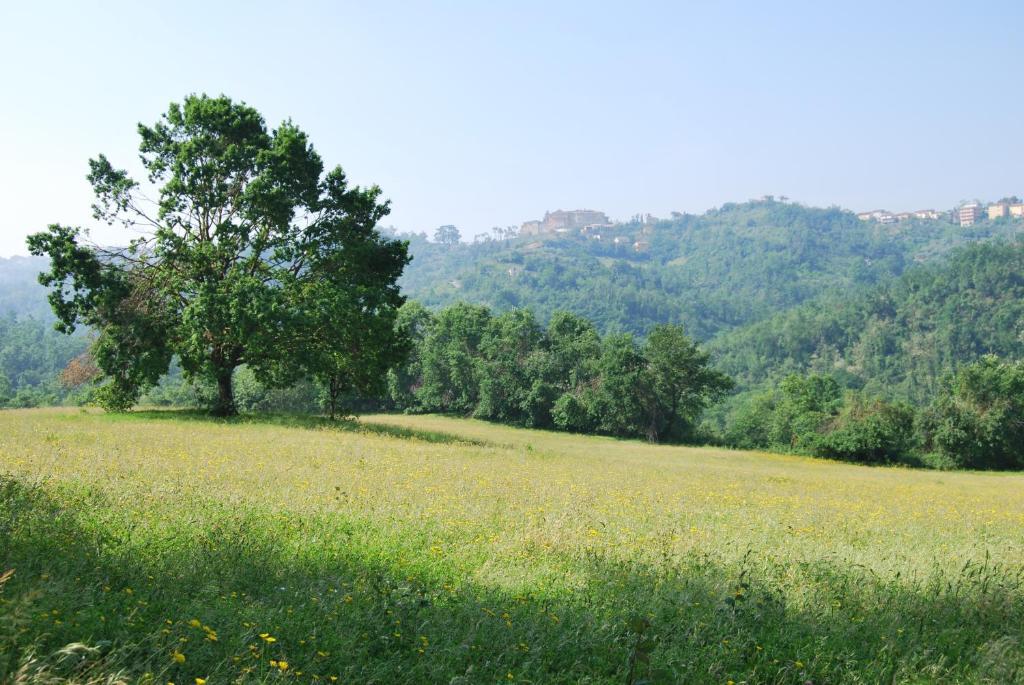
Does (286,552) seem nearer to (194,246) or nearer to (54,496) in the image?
(54,496)

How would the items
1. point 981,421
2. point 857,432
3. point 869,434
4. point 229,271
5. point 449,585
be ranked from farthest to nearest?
point 981,421 < point 857,432 < point 869,434 < point 229,271 < point 449,585

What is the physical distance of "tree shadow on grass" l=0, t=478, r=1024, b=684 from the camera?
5.45 metres

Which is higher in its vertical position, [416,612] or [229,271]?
[229,271]

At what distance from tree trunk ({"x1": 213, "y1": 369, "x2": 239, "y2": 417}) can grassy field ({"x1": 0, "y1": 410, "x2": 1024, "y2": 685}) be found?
17.8 meters

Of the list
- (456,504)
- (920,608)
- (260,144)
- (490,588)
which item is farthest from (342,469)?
(260,144)

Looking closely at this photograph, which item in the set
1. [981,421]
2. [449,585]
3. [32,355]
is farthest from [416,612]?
[32,355]

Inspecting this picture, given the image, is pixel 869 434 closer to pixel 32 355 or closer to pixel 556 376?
pixel 556 376

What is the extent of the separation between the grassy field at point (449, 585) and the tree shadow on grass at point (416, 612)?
0.03 m

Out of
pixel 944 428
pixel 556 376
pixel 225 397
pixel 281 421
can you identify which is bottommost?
Result: pixel 281 421

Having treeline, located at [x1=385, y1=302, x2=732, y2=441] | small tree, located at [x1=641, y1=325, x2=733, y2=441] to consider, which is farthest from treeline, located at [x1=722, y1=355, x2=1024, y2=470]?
treeline, located at [x1=385, y1=302, x2=732, y2=441]

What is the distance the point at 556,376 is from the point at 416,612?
72.1m

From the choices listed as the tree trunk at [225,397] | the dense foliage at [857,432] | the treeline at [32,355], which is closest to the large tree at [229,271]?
the tree trunk at [225,397]

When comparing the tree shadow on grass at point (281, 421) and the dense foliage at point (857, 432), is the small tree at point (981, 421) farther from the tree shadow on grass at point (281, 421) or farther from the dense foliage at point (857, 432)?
the tree shadow on grass at point (281, 421)

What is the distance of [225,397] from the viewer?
3328cm
